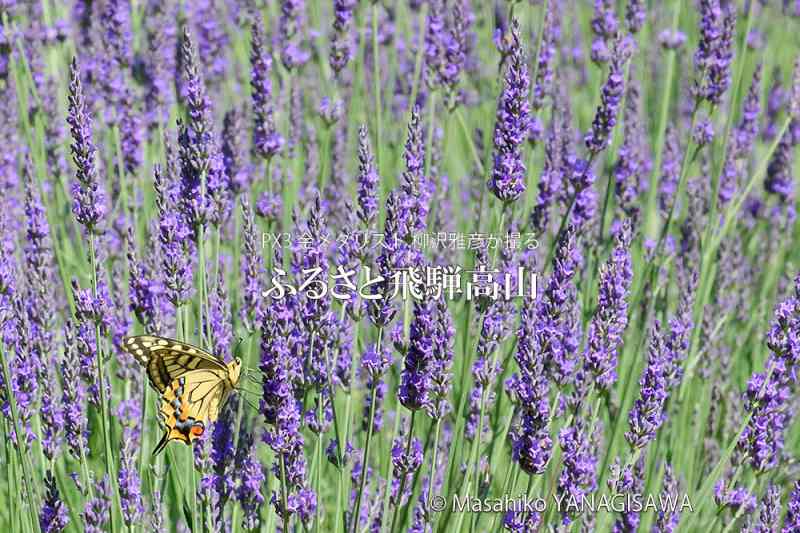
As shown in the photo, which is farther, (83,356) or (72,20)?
(72,20)

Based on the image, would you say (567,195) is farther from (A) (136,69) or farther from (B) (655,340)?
(A) (136,69)

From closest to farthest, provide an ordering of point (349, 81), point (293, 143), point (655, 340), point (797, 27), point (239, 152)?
point (655, 340) < point (239, 152) < point (293, 143) < point (349, 81) < point (797, 27)

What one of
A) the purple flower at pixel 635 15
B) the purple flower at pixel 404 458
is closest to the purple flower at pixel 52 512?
the purple flower at pixel 404 458

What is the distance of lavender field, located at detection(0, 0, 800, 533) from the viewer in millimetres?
2562

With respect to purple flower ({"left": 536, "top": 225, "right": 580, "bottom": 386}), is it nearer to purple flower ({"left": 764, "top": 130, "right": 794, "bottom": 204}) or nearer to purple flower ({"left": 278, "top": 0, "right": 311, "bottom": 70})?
purple flower ({"left": 278, "top": 0, "right": 311, "bottom": 70})

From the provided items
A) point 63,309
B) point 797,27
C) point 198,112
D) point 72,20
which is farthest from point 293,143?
point 797,27

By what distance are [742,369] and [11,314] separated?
2931 mm

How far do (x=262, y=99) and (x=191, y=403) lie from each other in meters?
1.28

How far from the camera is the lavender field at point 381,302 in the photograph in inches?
101

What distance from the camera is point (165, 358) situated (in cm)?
275

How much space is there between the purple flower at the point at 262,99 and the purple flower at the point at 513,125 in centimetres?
104

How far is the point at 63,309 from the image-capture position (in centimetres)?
386

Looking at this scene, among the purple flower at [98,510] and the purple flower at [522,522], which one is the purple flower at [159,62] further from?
the purple flower at [522,522]

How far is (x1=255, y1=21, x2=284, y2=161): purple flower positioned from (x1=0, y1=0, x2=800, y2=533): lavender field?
19mm
